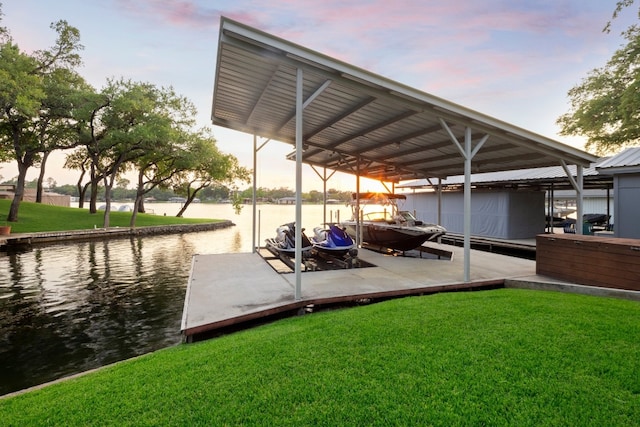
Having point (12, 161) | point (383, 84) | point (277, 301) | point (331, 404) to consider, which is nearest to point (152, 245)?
point (277, 301)

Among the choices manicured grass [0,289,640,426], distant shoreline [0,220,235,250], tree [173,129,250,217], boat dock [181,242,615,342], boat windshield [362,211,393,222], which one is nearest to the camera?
manicured grass [0,289,640,426]

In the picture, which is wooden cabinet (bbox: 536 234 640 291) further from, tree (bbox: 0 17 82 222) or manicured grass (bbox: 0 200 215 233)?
tree (bbox: 0 17 82 222)

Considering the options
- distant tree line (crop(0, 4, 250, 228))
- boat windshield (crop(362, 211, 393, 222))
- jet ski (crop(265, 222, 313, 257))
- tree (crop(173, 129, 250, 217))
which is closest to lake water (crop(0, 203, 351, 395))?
jet ski (crop(265, 222, 313, 257))

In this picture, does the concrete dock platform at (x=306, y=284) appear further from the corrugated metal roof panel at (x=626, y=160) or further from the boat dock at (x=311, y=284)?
the corrugated metal roof panel at (x=626, y=160)

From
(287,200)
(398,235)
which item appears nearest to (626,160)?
(398,235)

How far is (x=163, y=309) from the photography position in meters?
6.72

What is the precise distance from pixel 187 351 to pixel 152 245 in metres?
14.6

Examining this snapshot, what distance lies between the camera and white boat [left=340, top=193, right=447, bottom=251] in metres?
9.80

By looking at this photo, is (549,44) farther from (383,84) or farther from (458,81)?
(383,84)

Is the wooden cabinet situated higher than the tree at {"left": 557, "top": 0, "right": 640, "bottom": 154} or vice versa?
the tree at {"left": 557, "top": 0, "right": 640, "bottom": 154}

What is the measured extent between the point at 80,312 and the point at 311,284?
15.3 feet

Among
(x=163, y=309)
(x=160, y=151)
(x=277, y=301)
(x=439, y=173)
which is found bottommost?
(x=163, y=309)

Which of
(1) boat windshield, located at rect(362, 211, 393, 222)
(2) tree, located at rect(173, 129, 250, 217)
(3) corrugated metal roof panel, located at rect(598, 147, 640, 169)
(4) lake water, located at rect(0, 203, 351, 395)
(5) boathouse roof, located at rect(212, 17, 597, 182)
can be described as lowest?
(4) lake water, located at rect(0, 203, 351, 395)

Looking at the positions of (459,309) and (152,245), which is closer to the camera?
(459,309)
